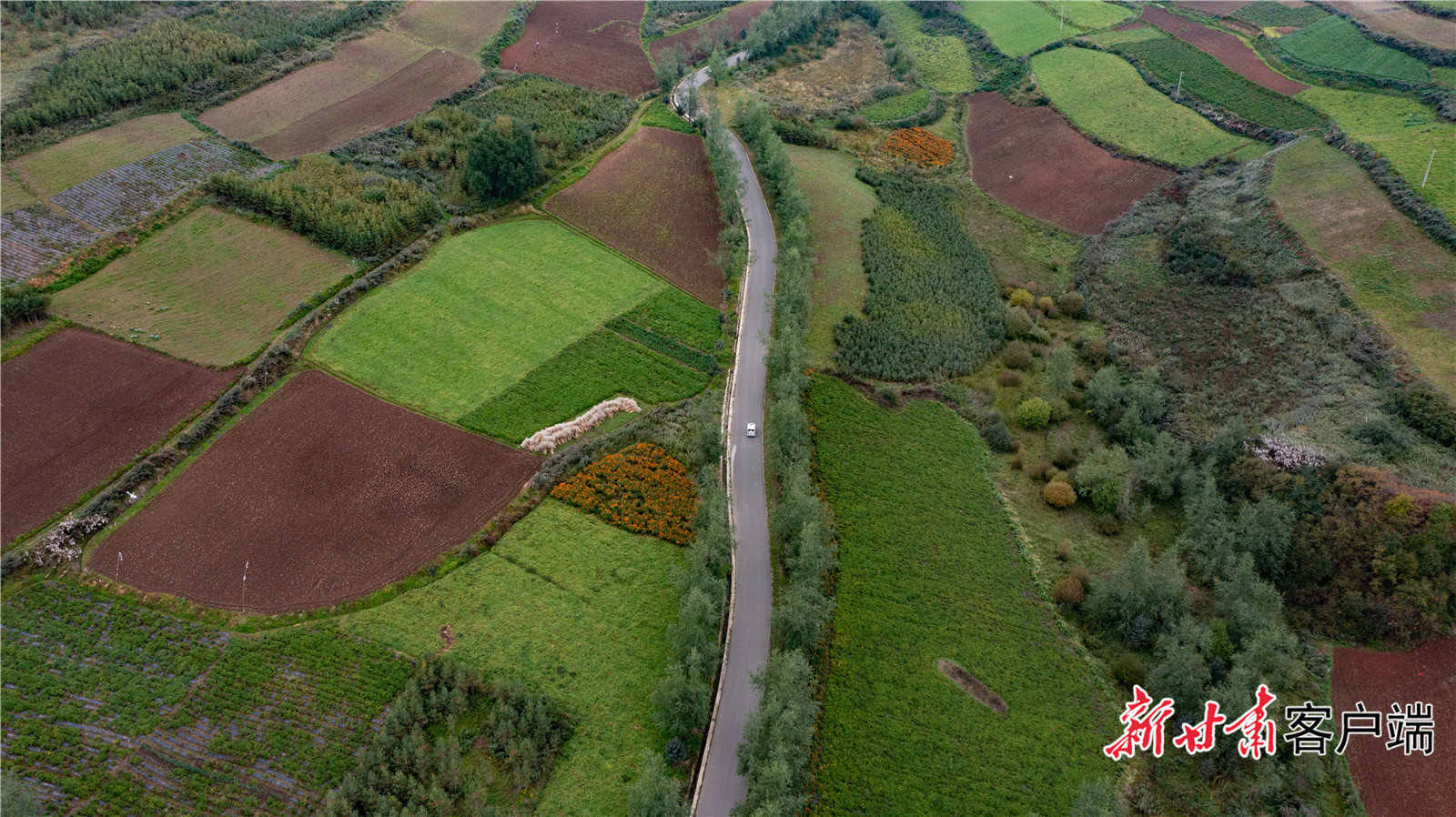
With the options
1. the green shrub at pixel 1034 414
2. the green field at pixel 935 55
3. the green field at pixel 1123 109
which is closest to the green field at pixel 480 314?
the green shrub at pixel 1034 414

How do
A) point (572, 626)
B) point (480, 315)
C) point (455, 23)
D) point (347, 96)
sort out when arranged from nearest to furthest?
point (572, 626), point (480, 315), point (347, 96), point (455, 23)

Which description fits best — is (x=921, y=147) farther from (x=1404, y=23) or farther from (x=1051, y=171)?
(x=1404, y=23)

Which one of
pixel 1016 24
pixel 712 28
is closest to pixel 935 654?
pixel 712 28

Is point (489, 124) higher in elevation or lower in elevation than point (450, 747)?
higher

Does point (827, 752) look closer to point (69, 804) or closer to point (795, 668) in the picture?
point (795, 668)

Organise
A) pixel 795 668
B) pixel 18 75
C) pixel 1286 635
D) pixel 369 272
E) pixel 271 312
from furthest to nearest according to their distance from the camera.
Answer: pixel 18 75, pixel 369 272, pixel 271 312, pixel 1286 635, pixel 795 668

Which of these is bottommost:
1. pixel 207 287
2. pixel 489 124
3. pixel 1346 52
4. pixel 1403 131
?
pixel 207 287

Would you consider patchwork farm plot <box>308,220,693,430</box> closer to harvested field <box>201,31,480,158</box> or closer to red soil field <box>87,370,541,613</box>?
red soil field <box>87,370,541,613</box>

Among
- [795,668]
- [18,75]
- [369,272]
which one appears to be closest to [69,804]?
[795,668]
